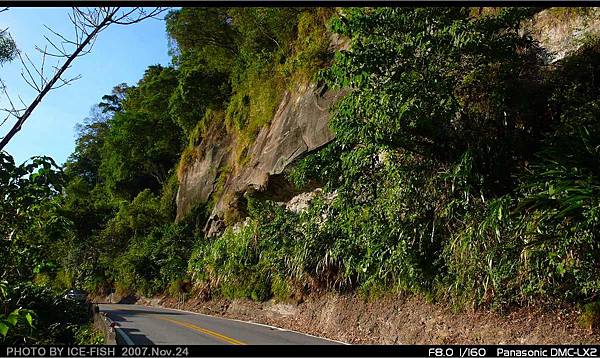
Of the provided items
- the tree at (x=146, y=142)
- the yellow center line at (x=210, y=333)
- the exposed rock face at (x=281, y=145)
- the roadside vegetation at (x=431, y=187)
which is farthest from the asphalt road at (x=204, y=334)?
the tree at (x=146, y=142)

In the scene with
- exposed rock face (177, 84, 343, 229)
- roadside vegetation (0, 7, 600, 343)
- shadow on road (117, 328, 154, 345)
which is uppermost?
exposed rock face (177, 84, 343, 229)

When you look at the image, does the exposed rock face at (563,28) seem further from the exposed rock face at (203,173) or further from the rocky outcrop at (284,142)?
the exposed rock face at (203,173)

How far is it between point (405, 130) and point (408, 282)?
11.3ft

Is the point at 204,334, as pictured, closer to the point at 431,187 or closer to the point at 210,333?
the point at 210,333

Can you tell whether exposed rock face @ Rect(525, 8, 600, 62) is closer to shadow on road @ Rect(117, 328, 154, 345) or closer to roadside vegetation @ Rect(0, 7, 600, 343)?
roadside vegetation @ Rect(0, 7, 600, 343)

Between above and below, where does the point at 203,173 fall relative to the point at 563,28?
above

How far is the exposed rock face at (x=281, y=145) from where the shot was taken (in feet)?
57.3

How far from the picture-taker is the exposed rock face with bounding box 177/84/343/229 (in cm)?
1745

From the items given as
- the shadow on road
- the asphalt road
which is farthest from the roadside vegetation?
the asphalt road

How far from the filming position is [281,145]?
19.2m

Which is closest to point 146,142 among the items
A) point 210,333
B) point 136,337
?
point 210,333

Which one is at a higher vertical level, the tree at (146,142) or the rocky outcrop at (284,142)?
the tree at (146,142)

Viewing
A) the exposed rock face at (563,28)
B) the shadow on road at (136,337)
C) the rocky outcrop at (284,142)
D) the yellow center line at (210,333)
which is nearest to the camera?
the exposed rock face at (563,28)

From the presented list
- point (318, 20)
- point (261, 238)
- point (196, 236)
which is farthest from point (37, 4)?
point (196, 236)
